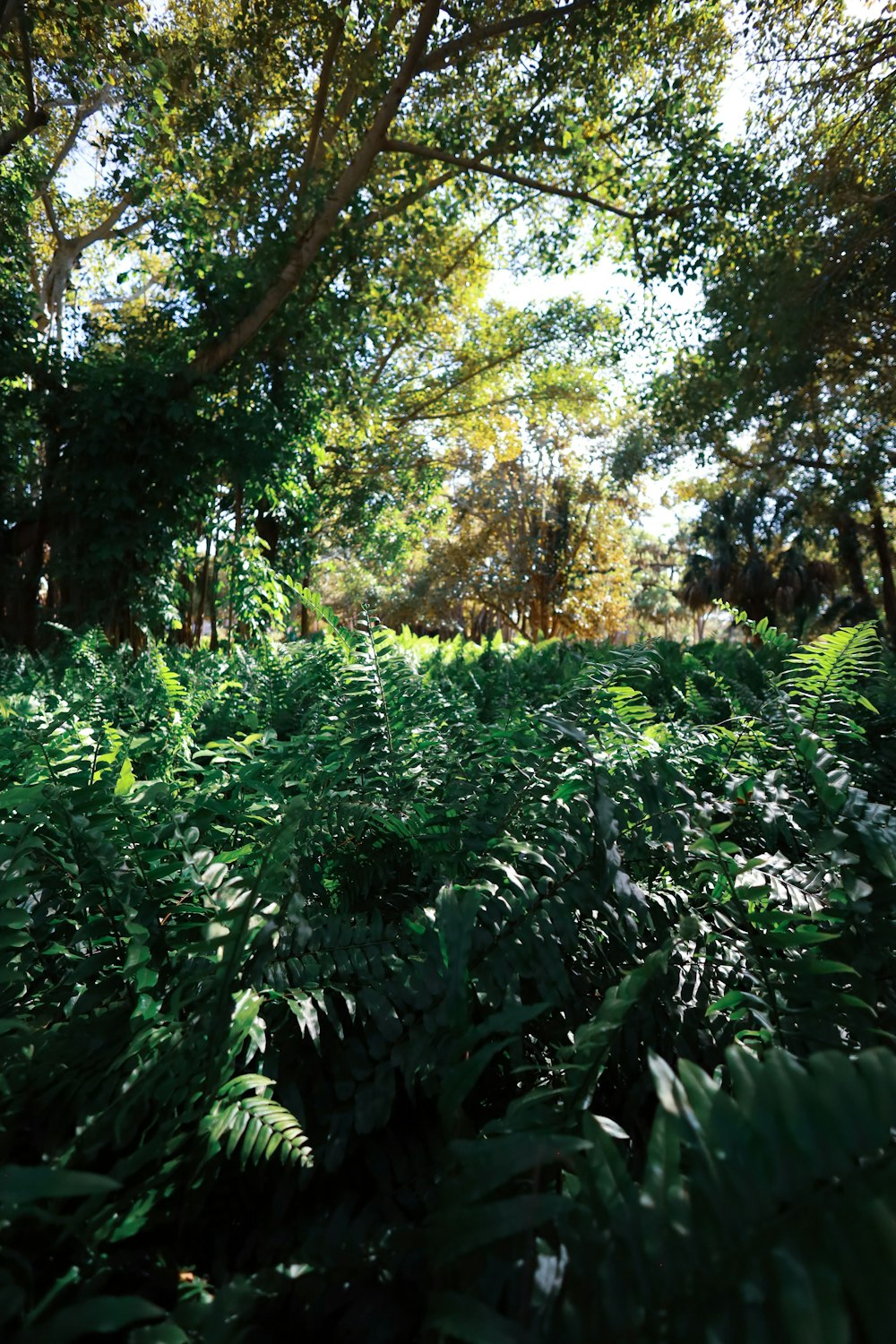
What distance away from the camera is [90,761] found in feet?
6.70

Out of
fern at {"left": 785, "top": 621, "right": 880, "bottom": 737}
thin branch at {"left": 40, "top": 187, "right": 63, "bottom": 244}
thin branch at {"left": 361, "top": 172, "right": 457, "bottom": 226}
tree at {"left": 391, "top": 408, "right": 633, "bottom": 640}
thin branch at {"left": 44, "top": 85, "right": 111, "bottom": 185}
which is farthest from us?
tree at {"left": 391, "top": 408, "right": 633, "bottom": 640}

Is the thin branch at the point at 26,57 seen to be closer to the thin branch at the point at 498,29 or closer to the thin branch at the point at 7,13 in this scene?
the thin branch at the point at 7,13

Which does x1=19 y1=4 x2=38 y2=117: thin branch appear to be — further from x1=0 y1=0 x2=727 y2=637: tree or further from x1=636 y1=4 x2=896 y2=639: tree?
x1=636 y1=4 x2=896 y2=639: tree

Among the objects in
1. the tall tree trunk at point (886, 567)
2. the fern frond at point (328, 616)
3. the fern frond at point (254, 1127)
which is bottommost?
the fern frond at point (254, 1127)

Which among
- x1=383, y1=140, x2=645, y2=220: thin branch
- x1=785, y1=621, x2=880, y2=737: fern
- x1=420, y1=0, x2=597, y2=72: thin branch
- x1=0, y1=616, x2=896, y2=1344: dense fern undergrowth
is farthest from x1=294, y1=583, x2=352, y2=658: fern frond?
x1=420, y1=0, x2=597, y2=72: thin branch

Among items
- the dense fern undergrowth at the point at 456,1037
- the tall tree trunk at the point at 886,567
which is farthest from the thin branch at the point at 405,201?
the tall tree trunk at the point at 886,567

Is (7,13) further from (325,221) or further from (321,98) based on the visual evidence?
(321,98)

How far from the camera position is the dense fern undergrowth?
69cm

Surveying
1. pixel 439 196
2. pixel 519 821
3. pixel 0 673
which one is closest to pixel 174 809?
pixel 519 821

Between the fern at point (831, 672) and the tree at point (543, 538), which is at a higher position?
the tree at point (543, 538)

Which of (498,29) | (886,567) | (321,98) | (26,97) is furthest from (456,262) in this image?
(886,567)

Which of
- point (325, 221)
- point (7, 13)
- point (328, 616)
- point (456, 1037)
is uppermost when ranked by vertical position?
point (7, 13)

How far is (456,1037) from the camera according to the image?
1.08 metres

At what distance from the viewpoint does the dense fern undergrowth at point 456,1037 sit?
0.69 m
